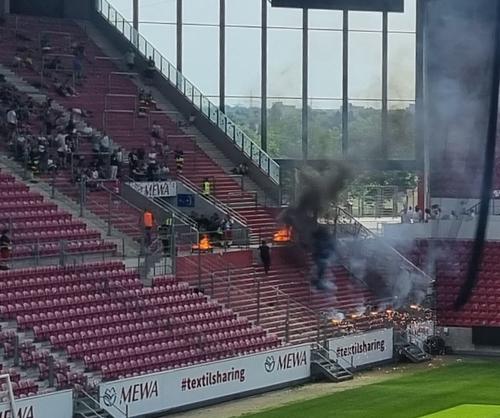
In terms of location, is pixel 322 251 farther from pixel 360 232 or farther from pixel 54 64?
pixel 54 64

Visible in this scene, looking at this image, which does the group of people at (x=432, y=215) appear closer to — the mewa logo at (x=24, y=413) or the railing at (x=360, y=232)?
the railing at (x=360, y=232)

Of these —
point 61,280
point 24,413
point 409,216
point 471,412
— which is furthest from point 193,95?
point 24,413

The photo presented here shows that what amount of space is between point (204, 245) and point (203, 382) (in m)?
6.69

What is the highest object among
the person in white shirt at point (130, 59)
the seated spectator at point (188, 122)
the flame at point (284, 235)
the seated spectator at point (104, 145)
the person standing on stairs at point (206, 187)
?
the person in white shirt at point (130, 59)

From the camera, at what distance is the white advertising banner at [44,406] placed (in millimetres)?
22672

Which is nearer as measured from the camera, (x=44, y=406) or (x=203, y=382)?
(x=44, y=406)

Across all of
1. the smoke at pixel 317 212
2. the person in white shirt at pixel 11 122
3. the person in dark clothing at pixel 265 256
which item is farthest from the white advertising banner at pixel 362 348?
the person in white shirt at pixel 11 122

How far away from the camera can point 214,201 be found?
1473 inches

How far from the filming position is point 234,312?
3164 cm

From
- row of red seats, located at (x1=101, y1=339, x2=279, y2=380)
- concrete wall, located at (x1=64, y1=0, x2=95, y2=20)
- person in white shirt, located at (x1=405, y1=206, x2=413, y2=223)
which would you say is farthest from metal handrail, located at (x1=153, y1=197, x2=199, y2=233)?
concrete wall, located at (x1=64, y1=0, x2=95, y2=20)

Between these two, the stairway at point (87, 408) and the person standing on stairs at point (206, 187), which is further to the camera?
the person standing on stairs at point (206, 187)

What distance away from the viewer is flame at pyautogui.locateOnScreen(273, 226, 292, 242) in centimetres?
3681

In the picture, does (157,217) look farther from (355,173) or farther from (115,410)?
(115,410)

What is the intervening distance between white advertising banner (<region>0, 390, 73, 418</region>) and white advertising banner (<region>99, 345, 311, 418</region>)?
34.1 inches
